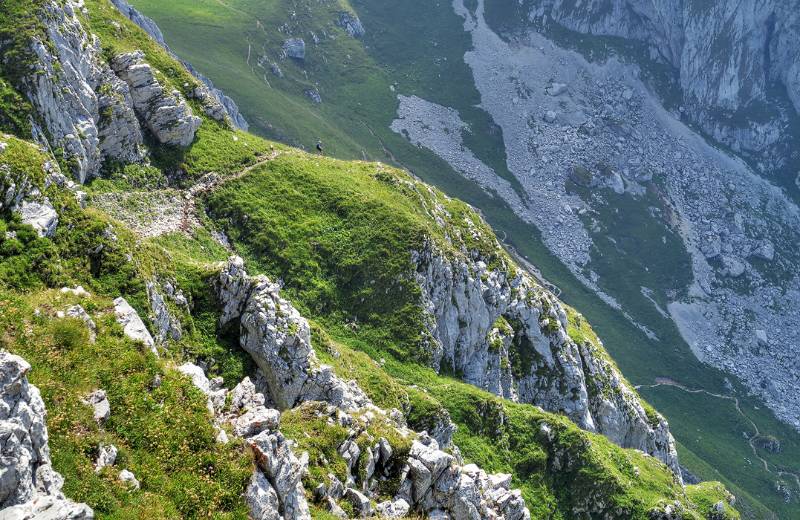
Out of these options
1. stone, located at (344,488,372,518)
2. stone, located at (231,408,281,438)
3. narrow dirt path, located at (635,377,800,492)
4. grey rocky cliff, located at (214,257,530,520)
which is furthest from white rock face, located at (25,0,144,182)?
narrow dirt path, located at (635,377,800,492)

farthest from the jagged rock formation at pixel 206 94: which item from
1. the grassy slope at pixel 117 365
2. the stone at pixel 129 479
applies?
the stone at pixel 129 479

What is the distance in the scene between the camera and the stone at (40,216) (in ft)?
91.6

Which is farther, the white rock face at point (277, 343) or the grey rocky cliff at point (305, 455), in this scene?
the white rock face at point (277, 343)

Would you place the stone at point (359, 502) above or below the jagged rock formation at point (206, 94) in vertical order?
above

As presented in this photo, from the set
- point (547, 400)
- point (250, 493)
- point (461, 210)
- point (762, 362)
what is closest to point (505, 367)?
point (547, 400)

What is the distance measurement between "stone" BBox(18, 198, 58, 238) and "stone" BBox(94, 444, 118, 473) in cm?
1354

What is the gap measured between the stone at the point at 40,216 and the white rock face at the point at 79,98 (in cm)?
2094

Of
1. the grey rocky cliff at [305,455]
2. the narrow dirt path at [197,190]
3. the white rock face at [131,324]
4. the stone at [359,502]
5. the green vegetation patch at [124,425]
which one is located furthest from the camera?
the narrow dirt path at [197,190]

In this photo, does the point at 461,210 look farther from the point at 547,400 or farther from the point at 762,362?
the point at 762,362

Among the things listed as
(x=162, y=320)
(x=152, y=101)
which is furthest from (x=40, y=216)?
(x=152, y=101)

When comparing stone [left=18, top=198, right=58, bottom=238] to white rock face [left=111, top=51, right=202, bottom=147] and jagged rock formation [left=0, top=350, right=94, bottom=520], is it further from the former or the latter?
white rock face [left=111, top=51, right=202, bottom=147]

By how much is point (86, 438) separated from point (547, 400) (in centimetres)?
Answer: 5464

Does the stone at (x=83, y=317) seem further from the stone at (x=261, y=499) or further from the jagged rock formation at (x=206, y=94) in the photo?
the jagged rock formation at (x=206, y=94)

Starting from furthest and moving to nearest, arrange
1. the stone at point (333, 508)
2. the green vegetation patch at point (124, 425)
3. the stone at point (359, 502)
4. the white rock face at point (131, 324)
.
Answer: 1. the stone at point (359, 502)
2. the white rock face at point (131, 324)
3. the stone at point (333, 508)
4. the green vegetation patch at point (124, 425)
